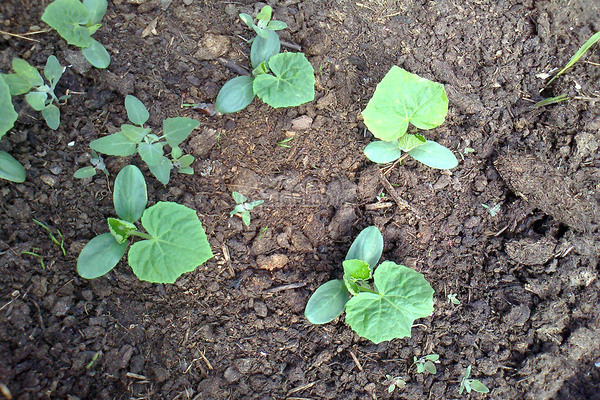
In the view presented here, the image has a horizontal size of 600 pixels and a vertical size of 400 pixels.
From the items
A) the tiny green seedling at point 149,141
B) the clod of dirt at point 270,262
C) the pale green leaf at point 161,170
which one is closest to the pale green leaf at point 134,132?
the tiny green seedling at point 149,141

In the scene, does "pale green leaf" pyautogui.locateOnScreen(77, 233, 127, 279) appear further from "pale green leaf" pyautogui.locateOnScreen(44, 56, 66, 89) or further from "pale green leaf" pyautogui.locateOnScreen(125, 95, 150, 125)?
"pale green leaf" pyautogui.locateOnScreen(44, 56, 66, 89)

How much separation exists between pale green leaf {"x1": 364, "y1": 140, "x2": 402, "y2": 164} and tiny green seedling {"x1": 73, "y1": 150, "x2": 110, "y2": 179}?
1.23 metres

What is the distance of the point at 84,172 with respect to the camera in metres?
2.04

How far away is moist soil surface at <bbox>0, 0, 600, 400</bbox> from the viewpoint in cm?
196

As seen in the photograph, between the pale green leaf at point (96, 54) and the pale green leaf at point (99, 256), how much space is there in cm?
82

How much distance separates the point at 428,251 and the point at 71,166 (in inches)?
68.4

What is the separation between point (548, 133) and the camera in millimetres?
2430

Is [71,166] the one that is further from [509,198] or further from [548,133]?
[548,133]

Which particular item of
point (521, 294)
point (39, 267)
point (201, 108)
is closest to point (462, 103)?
point (521, 294)

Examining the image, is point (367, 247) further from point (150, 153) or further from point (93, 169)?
point (93, 169)

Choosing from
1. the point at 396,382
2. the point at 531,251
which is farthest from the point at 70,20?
the point at 531,251

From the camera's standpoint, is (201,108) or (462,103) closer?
(201,108)

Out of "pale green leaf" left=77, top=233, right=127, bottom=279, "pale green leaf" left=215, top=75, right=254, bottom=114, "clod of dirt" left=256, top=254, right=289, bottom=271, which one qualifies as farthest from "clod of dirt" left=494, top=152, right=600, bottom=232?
"pale green leaf" left=77, top=233, right=127, bottom=279

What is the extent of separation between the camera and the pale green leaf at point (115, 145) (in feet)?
6.55
